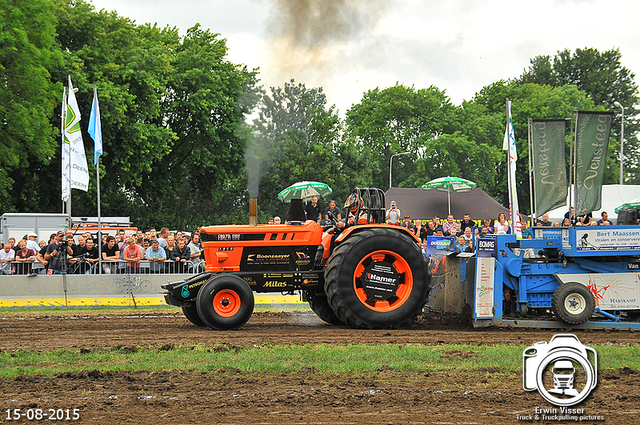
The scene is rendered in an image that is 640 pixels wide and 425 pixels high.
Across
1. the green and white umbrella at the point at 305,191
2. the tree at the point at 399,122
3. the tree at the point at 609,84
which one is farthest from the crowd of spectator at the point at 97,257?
the tree at the point at 609,84

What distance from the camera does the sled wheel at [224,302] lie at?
937cm

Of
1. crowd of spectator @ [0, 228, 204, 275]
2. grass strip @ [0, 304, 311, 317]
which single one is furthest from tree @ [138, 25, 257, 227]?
grass strip @ [0, 304, 311, 317]

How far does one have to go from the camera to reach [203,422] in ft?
A: 15.8

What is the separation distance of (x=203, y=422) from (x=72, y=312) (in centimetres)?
934

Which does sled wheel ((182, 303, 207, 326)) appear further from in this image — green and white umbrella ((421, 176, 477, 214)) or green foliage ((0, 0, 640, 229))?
green and white umbrella ((421, 176, 477, 214))

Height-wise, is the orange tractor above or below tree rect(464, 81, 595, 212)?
below

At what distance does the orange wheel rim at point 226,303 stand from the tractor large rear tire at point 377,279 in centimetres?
128

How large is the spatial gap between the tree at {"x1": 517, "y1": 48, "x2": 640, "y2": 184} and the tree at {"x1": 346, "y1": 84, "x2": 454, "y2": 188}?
411 inches

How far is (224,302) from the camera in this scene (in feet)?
31.4

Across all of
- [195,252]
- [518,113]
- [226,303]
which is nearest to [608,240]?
[226,303]

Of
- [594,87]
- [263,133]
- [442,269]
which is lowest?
[442,269]

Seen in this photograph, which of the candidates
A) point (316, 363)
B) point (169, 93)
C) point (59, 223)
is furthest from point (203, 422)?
point (169, 93)

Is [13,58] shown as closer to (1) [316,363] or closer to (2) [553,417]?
(1) [316,363]

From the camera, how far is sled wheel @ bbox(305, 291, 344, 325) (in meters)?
10.4
